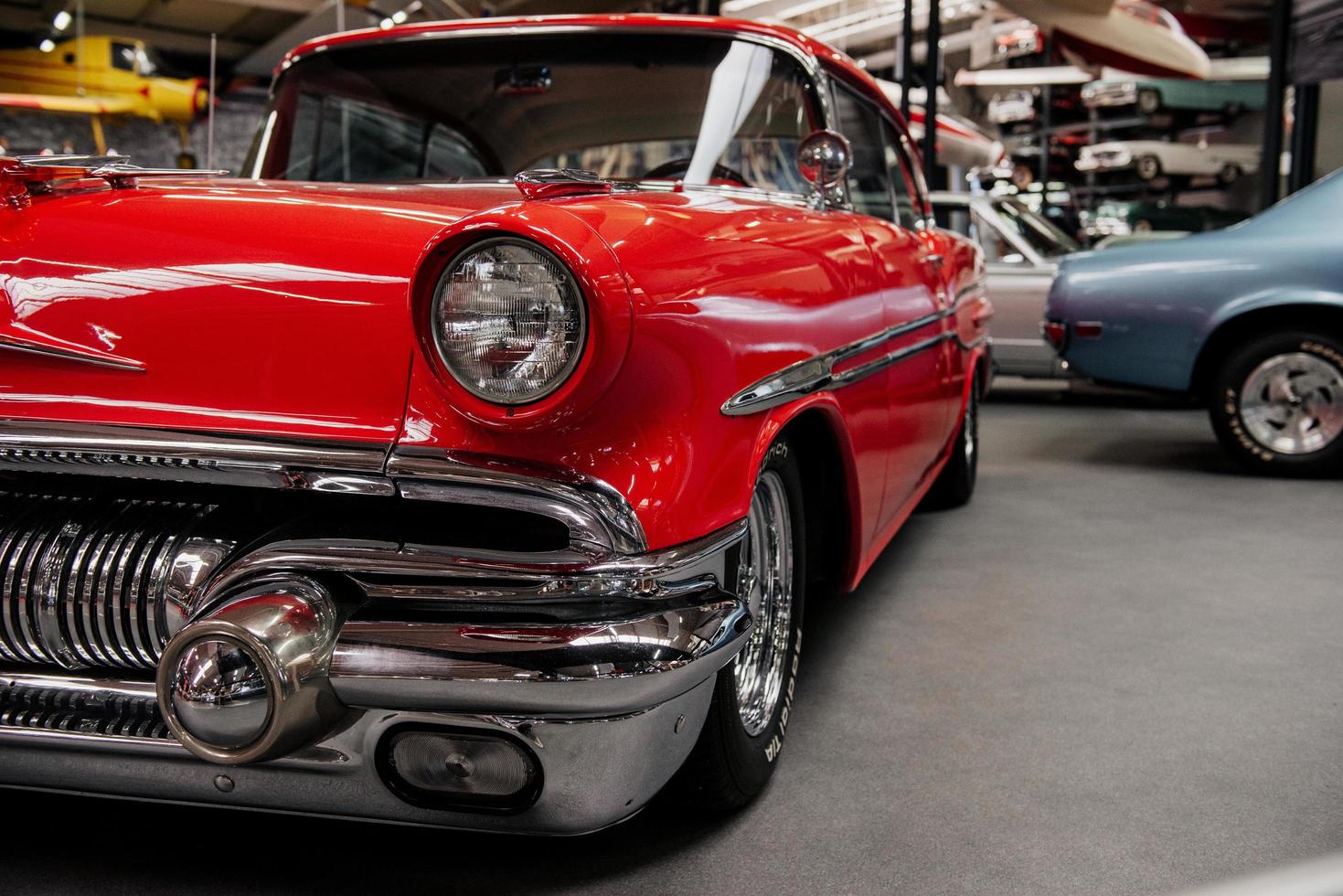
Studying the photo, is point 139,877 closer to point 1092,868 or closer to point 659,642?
point 659,642

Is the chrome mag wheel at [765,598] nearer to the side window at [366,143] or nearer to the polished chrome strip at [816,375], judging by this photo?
the polished chrome strip at [816,375]

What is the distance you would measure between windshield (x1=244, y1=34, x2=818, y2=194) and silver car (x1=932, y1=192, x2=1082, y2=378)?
5.17m

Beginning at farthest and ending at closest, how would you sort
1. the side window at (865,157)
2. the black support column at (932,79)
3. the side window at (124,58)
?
→ 1. the side window at (124,58)
2. the black support column at (932,79)
3. the side window at (865,157)

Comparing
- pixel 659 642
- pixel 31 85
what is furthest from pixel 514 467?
pixel 31 85

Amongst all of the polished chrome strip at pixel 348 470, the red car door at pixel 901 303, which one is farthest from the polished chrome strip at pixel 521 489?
the red car door at pixel 901 303

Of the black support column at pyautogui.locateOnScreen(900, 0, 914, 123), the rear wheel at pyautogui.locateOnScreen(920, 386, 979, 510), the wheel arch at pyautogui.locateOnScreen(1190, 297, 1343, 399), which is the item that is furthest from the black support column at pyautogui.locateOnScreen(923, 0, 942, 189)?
the rear wheel at pyautogui.locateOnScreen(920, 386, 979, 510)

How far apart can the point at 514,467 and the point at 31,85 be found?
39.3 ft

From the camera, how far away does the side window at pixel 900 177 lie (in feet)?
11.3

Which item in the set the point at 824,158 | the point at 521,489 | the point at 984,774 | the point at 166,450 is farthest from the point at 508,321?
the point at 984,774

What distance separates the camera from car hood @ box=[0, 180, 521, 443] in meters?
1.53

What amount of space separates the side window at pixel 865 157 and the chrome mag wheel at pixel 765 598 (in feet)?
3.45

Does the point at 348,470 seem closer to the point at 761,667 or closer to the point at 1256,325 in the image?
the point at 761,667

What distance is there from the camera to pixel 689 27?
8.38 ft

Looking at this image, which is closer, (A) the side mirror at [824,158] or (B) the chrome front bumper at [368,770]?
(B) the chrome front bumper at [368,770]
